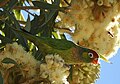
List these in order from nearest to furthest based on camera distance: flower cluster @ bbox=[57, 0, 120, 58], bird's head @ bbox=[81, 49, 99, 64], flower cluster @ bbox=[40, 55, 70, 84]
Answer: flower cluster @ bbox=[40, 55, 70, 84] < bird's head @ bbox=[81, 49, 99, 64] < flower cluster @ bbox=[57, 0, 120, 58]

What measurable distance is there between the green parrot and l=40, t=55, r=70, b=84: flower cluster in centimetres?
9

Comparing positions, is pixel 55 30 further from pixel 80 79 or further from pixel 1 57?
pixel 1 57

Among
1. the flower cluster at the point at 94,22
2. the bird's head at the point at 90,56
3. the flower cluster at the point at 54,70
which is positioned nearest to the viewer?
the flower cluster at the point at 54,70

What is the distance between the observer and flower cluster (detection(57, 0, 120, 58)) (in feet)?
8.27

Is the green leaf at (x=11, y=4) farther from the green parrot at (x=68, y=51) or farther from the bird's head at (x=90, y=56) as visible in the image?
the bird's head at (x=90, y=56)

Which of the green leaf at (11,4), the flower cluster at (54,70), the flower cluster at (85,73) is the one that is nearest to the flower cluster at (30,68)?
the flower cluster at (54,70)

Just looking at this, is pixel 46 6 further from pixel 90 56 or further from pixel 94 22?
pixel 90 56

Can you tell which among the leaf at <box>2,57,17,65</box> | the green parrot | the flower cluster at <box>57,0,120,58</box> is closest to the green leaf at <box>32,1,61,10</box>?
the flower cluster at <box>57,0,120,58</box>

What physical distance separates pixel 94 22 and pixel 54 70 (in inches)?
13.5

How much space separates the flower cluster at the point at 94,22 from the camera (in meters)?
2.52

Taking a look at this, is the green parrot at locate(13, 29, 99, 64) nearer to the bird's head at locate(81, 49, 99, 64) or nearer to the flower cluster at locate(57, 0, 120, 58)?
the bird's head at locate(81, 49, 99, 64)

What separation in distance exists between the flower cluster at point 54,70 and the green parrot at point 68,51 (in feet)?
0.29

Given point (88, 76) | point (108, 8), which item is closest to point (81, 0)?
point (108, 8)

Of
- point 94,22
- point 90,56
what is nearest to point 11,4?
point 94,22
